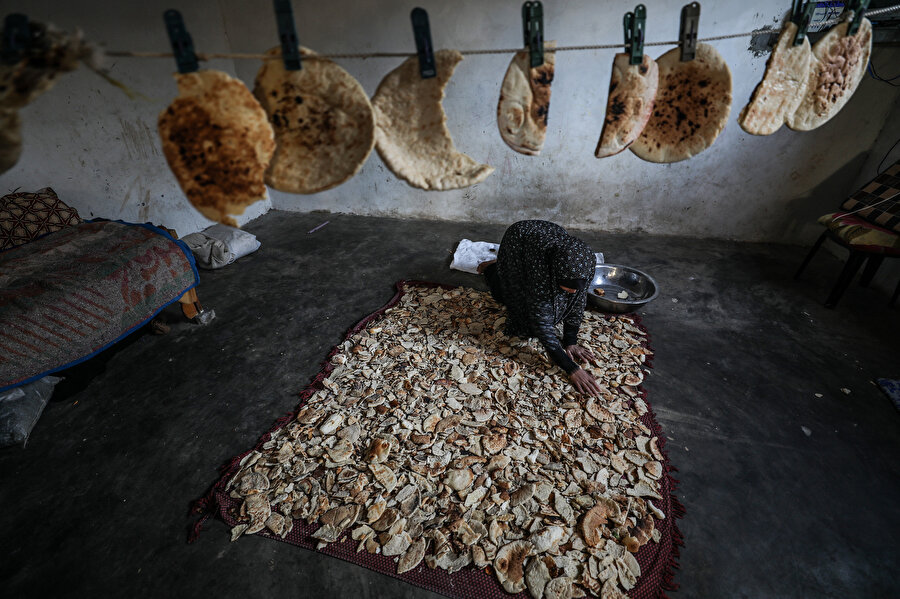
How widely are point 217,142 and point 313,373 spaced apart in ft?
6.42

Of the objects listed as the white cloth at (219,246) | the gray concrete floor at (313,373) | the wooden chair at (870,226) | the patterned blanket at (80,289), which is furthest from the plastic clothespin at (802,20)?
the white cloth at (219,246)

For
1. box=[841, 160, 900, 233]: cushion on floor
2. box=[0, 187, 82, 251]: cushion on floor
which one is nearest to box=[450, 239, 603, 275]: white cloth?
box=[841, 160, 900, 233]: cushion on floor

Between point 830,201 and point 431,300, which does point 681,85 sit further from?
point 830,201

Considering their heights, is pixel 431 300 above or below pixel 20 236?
below

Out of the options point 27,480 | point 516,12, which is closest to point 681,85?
point 516,12

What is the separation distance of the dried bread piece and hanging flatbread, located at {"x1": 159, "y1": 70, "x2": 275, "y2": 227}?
1886mm

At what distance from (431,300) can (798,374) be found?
9.39 ft

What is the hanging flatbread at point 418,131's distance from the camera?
1525 mm

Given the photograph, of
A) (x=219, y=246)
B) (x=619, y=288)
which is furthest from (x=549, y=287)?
(x=219, y=246)

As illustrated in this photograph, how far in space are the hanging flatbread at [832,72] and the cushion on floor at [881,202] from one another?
2105mm

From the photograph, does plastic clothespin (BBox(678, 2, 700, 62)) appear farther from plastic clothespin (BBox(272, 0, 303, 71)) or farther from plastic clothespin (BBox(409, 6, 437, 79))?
plastic clothespin (BBox(272, 0, 303, 71))

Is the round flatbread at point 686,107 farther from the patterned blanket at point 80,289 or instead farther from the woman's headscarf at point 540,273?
the patterned blanket at point 80,289

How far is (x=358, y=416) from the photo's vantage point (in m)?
2.49

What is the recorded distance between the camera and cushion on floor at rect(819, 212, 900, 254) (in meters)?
3.03
